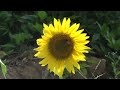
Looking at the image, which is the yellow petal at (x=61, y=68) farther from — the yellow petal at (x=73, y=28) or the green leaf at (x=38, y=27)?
the green leaf at (x=38, y=27)

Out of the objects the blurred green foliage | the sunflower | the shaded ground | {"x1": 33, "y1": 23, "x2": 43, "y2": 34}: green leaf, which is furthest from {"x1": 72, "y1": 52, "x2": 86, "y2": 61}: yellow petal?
{"x1": 33, "y1": 23, "x2": 43, "y2": 34}: green leaf

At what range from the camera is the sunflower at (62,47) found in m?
1.40

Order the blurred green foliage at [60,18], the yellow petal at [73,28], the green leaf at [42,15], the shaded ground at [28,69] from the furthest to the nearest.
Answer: the green leaf at [42,15] < the blurred green foliage at [60,18] < the shaded ground at [28,69] < the yellow petal at [73,28]

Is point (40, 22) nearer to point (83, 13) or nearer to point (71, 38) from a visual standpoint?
point (83, 13)

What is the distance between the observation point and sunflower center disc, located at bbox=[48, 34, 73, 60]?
143 cm

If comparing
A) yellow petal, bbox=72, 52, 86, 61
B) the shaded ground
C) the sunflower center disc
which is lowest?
the shaded ground

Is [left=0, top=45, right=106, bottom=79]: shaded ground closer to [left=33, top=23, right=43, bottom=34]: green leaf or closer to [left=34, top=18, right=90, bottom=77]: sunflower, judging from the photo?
[left=33, top=23, right=43, bottom=34]: green leaf

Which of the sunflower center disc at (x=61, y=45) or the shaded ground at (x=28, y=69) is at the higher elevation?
the sunflower center disc at (x=61, y=45)

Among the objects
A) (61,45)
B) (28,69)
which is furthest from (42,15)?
(61,45)

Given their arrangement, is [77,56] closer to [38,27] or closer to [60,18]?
[38,27]

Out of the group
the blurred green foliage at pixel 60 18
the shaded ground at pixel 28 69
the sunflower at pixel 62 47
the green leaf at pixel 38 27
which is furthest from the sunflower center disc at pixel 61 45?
the green leaf at pixel 38 27

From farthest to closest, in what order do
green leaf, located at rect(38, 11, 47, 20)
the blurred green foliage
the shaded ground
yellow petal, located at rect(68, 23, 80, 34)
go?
1. green leaf, located at rect(38, 11, 47, 20)
2. the blurred green foliage
3. the shaded ground
4. yellow petal, located at rect(68, 23, 80, 34)

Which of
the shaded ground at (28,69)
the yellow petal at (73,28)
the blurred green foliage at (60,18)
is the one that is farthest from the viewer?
the blurred green foliage at (60,18)

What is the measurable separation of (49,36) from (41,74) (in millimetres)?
779
